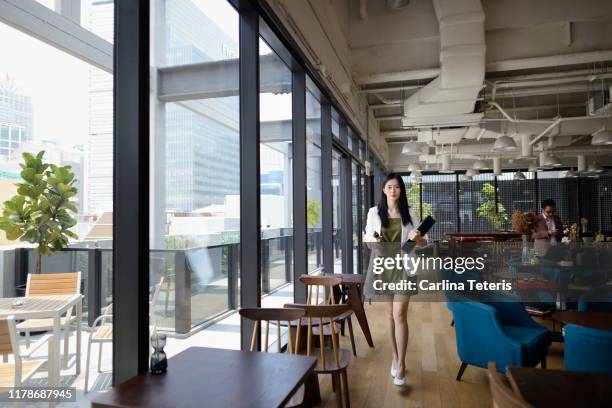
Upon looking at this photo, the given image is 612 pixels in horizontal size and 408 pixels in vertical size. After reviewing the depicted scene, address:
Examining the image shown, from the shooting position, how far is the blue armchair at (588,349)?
2.26m

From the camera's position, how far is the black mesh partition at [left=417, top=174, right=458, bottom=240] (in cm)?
1412

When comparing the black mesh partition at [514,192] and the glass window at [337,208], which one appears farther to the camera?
the black mesh partition at [514,192]

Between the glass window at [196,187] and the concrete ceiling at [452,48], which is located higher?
the concrete ceiling at [452,48]

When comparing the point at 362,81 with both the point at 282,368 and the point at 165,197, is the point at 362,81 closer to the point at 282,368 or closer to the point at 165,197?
the point at 165,197

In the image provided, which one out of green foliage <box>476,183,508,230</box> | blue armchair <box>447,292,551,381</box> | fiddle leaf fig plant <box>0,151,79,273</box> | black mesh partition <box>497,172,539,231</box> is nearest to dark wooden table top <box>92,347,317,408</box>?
fiddle leaf fig plant <box>0,151,79,273</box>

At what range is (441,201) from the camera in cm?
1424

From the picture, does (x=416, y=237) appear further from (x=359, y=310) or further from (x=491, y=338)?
(x=359, y=310)

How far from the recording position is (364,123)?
25.5ft

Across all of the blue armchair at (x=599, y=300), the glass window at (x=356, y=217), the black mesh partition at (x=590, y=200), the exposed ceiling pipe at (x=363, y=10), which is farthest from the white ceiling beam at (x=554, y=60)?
the black mesh partition at (x=590, y=200)

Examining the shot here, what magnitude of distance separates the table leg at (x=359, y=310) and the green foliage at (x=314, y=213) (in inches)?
37.6

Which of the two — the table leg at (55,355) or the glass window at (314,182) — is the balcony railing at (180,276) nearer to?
the table leg at (55,355)

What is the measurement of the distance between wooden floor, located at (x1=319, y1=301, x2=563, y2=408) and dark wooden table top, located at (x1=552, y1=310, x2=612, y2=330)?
0.80 meters

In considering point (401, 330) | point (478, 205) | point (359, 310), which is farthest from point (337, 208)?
point (478, 205)

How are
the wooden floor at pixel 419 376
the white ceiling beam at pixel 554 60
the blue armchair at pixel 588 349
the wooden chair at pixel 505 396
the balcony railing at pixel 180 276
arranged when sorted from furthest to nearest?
the white ceiling beam at pixel 554 60 → the wooden floor at pixel 419 376 → the blue armchair at pixel 588 349 → the balcony railing at pixel 180 276 → the wooden chair at pixel 505 396
